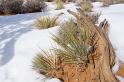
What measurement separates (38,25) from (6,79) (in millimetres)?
3059

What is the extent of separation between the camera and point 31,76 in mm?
6543

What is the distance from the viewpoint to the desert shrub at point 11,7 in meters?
13.7

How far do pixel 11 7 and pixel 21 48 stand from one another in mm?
6516

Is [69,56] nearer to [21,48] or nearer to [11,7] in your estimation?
[21,48]

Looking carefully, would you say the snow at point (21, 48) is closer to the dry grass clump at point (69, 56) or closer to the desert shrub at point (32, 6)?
the dry grass clump at point (69, 56)

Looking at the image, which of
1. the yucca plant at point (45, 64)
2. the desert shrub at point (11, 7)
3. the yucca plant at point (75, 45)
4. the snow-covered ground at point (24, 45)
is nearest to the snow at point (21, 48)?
the snow-covered ground at point (24, 45)

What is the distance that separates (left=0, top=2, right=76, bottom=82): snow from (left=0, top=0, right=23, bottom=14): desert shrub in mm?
3842

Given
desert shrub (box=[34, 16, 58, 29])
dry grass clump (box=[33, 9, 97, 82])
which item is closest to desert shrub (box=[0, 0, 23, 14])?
desert shrub (box=[34, 16, 58, 29])

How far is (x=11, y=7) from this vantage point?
13859 millimetres

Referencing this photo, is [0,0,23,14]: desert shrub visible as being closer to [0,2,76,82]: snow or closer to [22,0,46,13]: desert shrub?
[22,0,46,13]: desert shrub

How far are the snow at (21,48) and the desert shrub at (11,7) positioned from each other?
3.84 m

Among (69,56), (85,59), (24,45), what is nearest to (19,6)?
(24,45)

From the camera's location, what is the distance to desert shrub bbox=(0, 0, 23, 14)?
13.7 meters

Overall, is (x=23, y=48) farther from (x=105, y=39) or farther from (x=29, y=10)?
(x=29, y=10)
